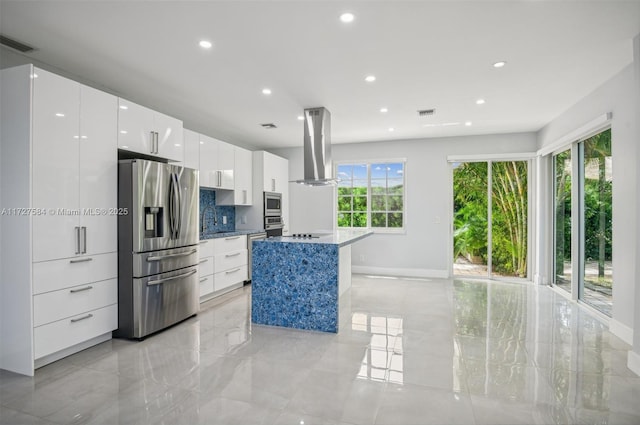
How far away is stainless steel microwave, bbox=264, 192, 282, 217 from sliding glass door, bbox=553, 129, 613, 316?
15.1 feet

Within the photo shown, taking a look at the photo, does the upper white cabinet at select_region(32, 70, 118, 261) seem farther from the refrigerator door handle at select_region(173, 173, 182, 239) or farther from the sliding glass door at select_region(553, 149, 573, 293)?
the sliding glass door at select_region(553, 149, 573, 293)

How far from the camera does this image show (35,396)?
2.15 metres

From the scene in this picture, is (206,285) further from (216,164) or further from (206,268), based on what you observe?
(216,164)

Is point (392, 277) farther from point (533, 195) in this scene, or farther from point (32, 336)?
Answer: point (32, 336)

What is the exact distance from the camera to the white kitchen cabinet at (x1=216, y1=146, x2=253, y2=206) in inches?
211

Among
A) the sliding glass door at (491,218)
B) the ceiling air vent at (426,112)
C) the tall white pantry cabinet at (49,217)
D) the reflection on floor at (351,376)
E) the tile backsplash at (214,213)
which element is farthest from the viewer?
the sliding glass door at (491,218)

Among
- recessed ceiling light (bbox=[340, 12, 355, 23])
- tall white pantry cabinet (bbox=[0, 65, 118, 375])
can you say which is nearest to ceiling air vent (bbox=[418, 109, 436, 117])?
recessed ceiling light (bbox=[340, 12, 355, 23])

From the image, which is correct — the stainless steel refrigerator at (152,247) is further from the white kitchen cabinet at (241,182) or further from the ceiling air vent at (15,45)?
the white kitchen cabinet at (241,182)

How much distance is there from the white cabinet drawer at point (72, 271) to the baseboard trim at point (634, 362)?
4.37 metres

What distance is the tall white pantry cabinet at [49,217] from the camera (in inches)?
94.1

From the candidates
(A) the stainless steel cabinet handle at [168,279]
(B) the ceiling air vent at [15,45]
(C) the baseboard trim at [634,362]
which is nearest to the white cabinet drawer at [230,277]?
(A) the stainless steel cabinet handle at [168,279]

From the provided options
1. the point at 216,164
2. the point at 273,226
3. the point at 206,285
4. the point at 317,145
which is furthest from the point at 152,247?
the point at 273,226

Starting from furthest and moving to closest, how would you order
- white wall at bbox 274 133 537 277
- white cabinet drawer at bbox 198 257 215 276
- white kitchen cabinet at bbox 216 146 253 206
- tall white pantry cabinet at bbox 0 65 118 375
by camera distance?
white wall at bbox 274 133 537 277 < white kitchen cabinet at bbox 216 146 253 206 < white cabinet drawer at bbox 198 257 215 276 < tall white pantry cabinet at bbox 0 65 118 375

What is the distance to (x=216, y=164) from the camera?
16.0 feet
